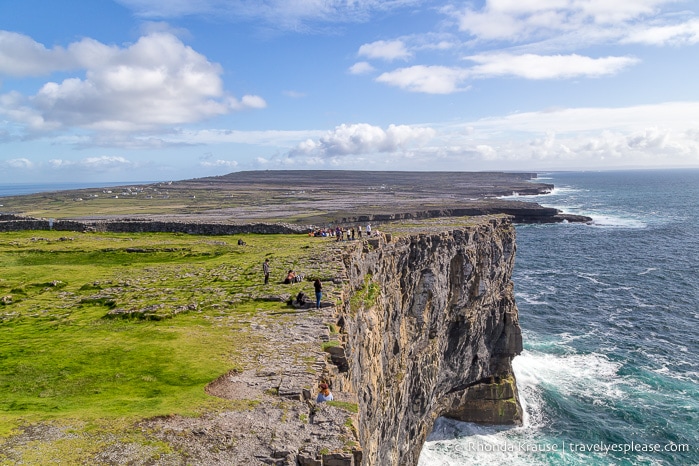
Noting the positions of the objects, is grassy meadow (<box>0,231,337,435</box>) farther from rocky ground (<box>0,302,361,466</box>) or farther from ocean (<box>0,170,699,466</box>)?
ocean (<box>0,170,699,466</box>)

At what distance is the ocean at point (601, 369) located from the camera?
122 feet

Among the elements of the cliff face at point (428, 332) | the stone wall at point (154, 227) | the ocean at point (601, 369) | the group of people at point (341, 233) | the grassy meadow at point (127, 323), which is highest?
the stone wall at point (154, 227)

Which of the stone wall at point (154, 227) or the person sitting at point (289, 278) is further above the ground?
the stone wall at point (154, 227)

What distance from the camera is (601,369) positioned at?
4725 cm

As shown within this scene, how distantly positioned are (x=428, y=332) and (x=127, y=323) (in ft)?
83.5

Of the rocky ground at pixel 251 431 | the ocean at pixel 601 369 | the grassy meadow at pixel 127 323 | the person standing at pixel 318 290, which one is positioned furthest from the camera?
the ocean at pixel 601 369

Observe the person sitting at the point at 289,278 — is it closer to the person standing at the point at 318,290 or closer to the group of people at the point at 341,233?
the person standing at the point at 318,290

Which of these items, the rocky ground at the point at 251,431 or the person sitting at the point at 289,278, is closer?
the rocky ground at the point at 251,431

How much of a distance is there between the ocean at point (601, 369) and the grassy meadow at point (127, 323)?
24166mm

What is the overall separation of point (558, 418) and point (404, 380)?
19.2 meters

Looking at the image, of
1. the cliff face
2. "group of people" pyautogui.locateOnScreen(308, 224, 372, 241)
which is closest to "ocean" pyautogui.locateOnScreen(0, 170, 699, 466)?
the cliff face

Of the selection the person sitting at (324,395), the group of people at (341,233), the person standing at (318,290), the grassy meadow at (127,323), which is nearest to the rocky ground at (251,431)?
the person sitting at (324,395)

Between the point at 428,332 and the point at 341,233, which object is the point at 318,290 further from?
the point at 428,332

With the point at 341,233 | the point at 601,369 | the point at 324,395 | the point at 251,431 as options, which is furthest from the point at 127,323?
the point at 601,369
